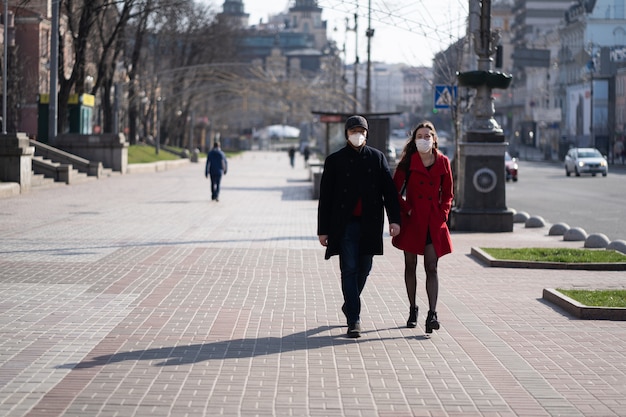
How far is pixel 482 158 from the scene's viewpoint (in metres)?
22.9

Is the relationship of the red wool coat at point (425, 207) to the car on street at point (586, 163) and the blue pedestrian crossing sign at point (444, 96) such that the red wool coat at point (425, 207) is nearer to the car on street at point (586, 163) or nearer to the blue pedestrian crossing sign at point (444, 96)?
the blue pedestrian crossing sign at point (444, 96)

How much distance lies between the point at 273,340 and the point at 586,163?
2052 inches

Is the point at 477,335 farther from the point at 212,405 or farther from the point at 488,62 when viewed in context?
the point at 488,62

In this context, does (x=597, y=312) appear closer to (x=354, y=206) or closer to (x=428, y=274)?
(x=428, y=274)

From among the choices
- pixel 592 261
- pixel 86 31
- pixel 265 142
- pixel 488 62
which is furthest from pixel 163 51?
pixel 265 142

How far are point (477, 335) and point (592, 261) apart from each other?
5.89 metres

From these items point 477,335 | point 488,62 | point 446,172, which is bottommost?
point 477,335

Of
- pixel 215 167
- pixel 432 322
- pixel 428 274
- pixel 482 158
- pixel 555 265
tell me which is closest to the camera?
pixel 432 322

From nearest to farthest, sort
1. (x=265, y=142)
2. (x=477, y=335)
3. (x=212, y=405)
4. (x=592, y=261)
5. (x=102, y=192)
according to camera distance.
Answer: (x=212, y=405)
(x=477, y=335)
(x=592, y=261)
(x=102, y=192)
(x=265, y=142)

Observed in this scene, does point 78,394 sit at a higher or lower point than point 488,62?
lower

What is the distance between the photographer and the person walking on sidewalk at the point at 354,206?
10.1 m

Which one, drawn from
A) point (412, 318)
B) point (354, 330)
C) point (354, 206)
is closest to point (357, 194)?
point (354, 206)

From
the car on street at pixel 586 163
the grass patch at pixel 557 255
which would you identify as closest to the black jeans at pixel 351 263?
the grass patch at pixel 557 255

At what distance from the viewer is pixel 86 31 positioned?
4800 cm
